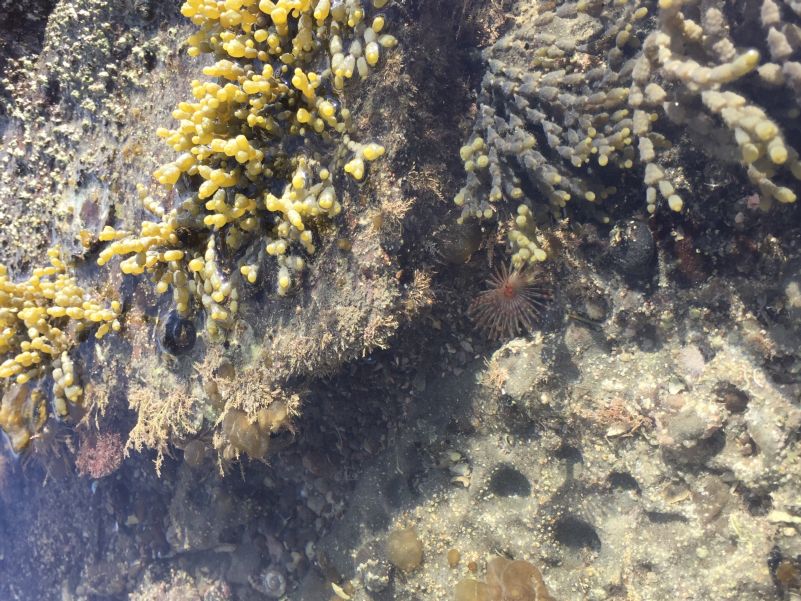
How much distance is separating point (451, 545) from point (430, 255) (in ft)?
8.48

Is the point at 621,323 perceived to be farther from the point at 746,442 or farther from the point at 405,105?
the point at 405,105

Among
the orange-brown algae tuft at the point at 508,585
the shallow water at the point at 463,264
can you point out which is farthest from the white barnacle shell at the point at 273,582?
the orange-brown algae tuft at the point at 508,585

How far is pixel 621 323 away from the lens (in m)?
3.71

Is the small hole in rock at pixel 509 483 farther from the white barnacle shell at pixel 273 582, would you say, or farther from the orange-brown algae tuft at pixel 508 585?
the white barnacle shell at pixel 273 582

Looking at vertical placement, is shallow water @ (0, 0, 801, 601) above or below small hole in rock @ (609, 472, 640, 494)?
above

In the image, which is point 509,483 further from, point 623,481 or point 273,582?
point 273,582

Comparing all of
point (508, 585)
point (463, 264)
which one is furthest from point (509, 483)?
point (463, 264)

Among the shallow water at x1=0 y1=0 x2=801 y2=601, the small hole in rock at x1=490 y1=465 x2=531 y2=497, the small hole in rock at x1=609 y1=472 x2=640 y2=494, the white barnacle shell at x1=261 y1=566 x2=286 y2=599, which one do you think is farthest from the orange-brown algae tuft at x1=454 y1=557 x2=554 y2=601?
the white barnacle shell at x1=261 y1=566 x2=286 y2=599

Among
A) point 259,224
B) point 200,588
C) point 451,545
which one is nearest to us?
point 259,224

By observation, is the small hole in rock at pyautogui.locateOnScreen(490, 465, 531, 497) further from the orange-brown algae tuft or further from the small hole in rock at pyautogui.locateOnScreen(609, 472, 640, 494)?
the small hole in rock at pyautogui.locateOnScreen(609, 472, 640, 494)

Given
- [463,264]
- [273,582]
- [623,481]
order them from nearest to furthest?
[623,481], [463,264], [273,582]

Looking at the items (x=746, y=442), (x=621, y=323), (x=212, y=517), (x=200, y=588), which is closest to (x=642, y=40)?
(x=621, y=323)

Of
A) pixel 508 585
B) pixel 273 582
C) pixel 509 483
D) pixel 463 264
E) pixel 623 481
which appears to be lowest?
pixel 273 582

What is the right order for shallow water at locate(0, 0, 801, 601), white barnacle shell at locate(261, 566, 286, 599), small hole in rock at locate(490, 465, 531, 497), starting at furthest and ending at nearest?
white barnacle shell at locate(261, 566, 286, 599), small hole in rock at locate(490, 465, 531, 497), shallow water at locate(0, 0, 801, 601)
